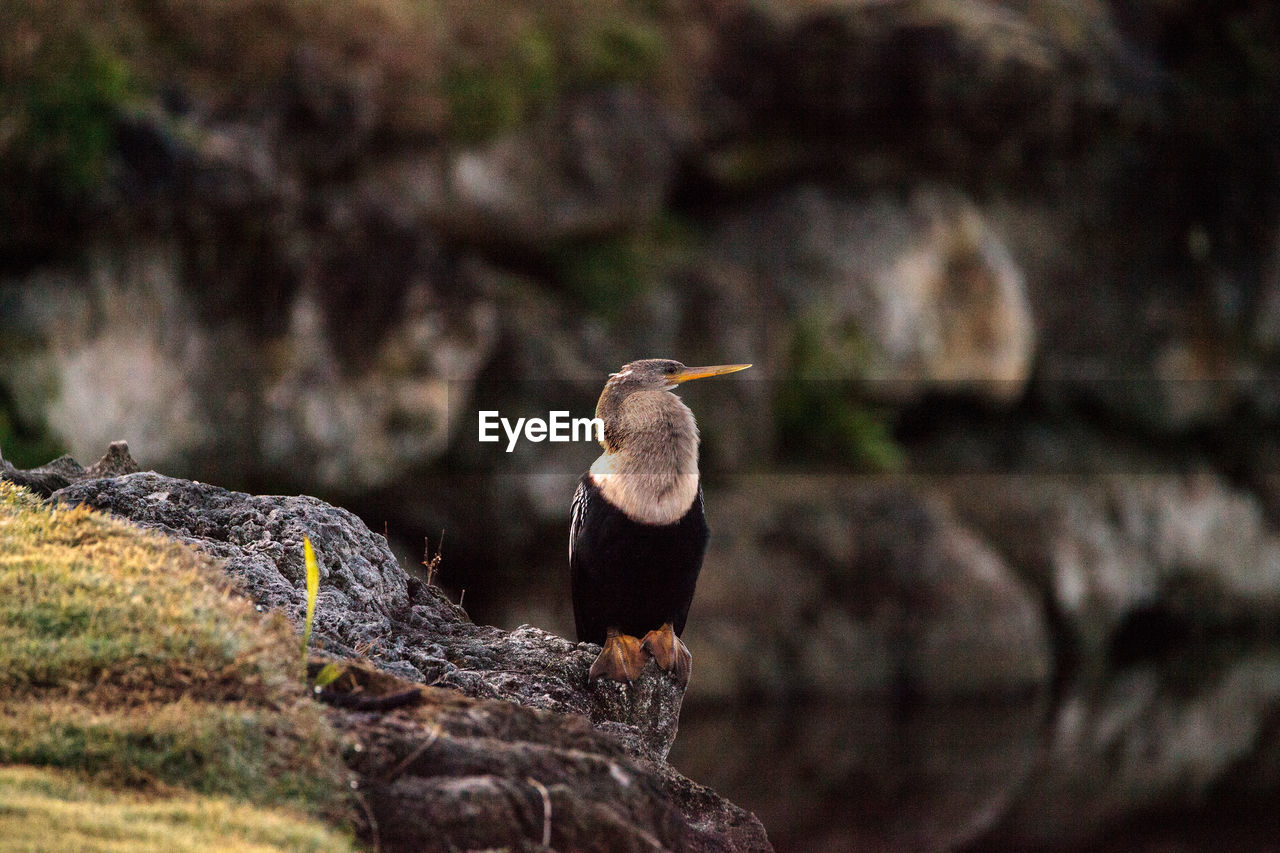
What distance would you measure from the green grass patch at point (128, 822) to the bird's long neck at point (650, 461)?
7.55ft

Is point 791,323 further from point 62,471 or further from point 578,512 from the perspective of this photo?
point 62,471

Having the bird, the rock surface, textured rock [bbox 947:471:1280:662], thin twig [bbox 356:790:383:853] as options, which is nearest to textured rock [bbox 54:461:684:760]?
the rock surface

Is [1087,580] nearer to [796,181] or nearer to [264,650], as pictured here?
[796,181]

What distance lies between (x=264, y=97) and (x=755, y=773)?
26.8 feet

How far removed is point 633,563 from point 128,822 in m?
2.61

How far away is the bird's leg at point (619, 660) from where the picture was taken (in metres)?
4.98

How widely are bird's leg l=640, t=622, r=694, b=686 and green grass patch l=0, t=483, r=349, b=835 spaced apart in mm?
1903

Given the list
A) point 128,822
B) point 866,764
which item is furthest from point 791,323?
point 128,822

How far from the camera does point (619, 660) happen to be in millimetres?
5035

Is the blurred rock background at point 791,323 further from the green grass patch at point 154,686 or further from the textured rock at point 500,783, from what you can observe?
the green grass patch at point 154,686

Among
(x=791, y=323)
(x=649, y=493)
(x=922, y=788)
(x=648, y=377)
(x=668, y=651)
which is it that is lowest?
(x=922, y=788)

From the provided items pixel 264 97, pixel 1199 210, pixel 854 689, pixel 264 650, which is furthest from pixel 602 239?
pixel 264 650

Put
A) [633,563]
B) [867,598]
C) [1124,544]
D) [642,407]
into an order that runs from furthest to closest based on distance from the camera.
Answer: [1124,544], [867,598], [642,407], [633,563]

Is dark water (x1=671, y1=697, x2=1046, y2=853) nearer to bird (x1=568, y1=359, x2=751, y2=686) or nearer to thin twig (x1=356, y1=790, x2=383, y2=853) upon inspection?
bird (x1=568, y1=359, x2=751, y2=686)
